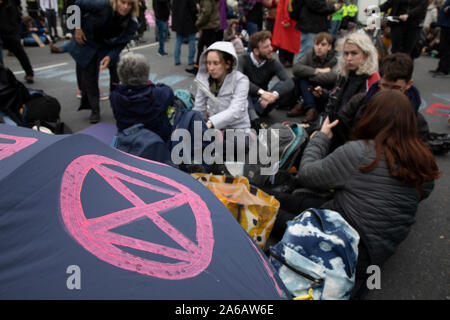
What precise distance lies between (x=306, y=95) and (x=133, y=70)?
108 inches

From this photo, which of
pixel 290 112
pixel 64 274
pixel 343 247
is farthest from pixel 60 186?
pixel 290 112

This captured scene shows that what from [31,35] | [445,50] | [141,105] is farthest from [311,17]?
[31,35]

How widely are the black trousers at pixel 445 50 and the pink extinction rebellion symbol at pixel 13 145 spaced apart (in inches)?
313

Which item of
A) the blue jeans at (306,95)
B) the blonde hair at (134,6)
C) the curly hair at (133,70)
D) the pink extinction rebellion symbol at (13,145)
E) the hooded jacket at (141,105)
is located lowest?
the blue jeans at (306,95)

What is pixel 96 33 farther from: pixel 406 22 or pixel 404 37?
pixel 404 37

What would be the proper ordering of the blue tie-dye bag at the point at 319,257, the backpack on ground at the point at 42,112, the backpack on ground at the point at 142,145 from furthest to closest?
the backpack on ground at the point at 42,112 < the backpack on ground at the point at 142,145 < the blue tie-dye bag at the point at 319,257

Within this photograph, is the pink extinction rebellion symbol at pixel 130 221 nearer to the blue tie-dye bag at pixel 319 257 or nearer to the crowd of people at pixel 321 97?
the blue tie-dye bag at pixel 319 257

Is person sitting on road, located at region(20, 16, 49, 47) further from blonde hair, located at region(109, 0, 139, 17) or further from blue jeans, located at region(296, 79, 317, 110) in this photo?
blue jeans, located at region(296, 79, 317, 110)

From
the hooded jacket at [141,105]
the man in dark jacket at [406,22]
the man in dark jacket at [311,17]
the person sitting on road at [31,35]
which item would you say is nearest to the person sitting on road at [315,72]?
the man in dark jacket at [311,17]

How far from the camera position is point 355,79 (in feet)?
11.0

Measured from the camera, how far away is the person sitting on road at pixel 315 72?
15.1ft

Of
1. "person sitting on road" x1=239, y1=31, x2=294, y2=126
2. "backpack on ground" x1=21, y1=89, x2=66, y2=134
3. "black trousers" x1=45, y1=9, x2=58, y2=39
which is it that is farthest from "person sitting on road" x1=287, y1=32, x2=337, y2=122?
"black trousers" x1=45, y1=9, x2=58, y2=39

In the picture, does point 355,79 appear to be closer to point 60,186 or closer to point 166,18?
point 60,186

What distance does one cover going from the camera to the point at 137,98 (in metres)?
2.90
